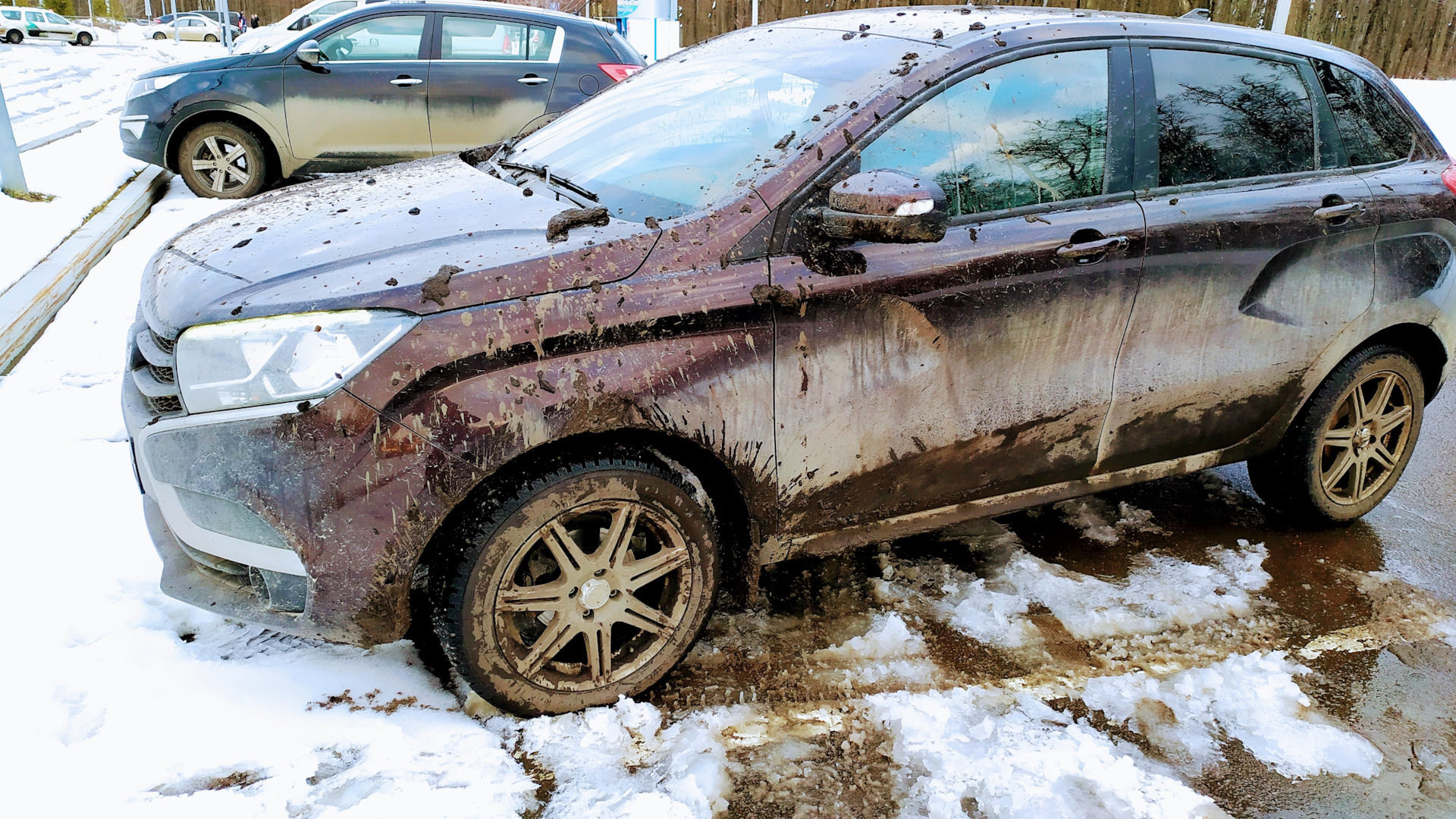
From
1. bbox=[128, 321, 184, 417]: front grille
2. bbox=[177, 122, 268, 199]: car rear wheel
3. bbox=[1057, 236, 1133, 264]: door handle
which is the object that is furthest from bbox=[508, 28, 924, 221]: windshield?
bbox=[177, 122, 268, 199]: car rear wheel

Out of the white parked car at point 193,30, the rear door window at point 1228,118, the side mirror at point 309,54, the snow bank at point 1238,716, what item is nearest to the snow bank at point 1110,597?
the snow bank at point 1238,716

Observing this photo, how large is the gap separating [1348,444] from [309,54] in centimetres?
759

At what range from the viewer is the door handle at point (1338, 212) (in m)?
3.14

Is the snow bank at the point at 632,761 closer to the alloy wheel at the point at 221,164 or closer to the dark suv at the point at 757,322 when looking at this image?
the dark suv at the point at 757,322

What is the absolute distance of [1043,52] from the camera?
2.80 m

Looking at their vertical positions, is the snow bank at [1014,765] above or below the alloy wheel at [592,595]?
below

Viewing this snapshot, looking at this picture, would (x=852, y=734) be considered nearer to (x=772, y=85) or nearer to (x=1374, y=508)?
(x=772, y=85)

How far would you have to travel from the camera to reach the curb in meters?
4.61

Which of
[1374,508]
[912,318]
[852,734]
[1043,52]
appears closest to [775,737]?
[852,734]

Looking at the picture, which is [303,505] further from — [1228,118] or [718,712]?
[1228,118]

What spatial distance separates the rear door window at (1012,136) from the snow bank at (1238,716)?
144 cm

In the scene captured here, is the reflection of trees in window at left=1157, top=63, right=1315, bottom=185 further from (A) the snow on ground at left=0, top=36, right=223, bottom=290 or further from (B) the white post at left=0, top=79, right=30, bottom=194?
(B) the white post at left=0, top=79, right=30, bottom=194

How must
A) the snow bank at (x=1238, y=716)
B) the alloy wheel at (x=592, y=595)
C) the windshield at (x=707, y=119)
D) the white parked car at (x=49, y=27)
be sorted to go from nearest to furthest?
the alloy wheel at (x=592, y=595) < the snow bank at (x=1238, y=716) < the windshield at (x=707, y=119) < the white parked car at (x=49, y=27)

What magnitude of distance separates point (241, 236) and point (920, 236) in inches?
71.9
